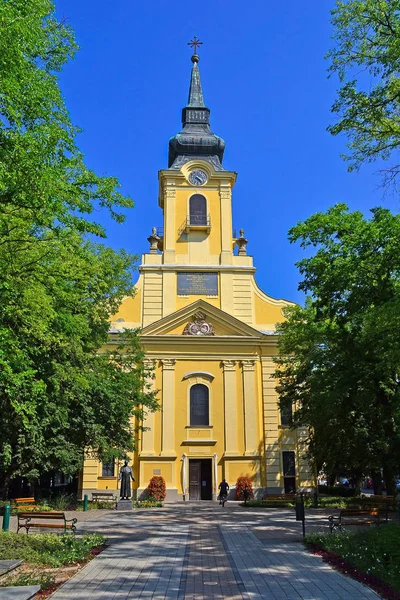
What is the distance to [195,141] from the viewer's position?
3759 cm

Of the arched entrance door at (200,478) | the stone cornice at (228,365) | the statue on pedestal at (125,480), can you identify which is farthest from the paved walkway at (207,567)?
the stone cornice at (228,365)

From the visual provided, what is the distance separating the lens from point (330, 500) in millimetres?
26750

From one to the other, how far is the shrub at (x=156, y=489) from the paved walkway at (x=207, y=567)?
1207cm

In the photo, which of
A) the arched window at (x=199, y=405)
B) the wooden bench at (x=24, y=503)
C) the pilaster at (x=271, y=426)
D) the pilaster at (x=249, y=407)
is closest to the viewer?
the wooden bench at (x=24, y=503)

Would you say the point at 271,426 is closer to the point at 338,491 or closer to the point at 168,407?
the point at 168,407

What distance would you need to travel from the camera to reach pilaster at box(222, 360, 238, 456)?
31062 mm

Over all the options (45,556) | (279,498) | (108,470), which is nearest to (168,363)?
(108,470)

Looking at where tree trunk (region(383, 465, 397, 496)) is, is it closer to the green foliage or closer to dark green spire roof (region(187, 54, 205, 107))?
the green foliage

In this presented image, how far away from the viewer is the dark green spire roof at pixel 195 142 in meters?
37.6

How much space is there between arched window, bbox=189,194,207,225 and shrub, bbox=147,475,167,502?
1580cm

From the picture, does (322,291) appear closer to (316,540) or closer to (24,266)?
(316,540)

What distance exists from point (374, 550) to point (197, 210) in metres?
28.3

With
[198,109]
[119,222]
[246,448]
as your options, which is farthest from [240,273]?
[119,222]

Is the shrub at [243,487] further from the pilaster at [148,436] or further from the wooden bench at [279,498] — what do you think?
the pilaster at [148,436]
